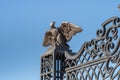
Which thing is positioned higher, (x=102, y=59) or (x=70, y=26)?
(x=70, y=26)

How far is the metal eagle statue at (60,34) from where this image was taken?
12000mm

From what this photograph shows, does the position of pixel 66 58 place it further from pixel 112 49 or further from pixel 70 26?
pixel 112 49

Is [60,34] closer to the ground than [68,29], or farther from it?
closer to the ground

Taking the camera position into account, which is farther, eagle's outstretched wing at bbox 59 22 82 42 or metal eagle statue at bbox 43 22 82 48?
metal eagle statue at bbox 43 22 82 48

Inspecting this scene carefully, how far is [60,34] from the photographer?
1205cm

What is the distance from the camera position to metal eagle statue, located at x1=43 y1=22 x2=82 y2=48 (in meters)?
12.0

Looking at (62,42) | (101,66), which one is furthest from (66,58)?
(101,66)

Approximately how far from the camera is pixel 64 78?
1186 cm

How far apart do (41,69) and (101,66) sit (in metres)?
2.28

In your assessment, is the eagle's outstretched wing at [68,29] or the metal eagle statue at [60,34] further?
the metal eagle statue at [60,34]

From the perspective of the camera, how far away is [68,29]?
475 inches

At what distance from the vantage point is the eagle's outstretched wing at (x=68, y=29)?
11.9m

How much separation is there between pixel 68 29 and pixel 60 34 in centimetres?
23

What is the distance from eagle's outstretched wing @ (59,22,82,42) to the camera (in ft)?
39.0
